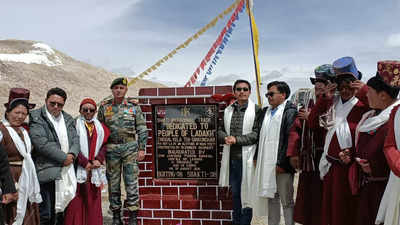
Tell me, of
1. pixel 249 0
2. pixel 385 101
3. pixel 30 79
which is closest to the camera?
pixel 385 101

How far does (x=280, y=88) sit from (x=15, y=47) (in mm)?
56095

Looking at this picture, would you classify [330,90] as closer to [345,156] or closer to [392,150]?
[345,156]

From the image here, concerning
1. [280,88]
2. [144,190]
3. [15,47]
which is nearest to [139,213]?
[144,190]

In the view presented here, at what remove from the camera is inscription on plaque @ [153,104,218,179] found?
15.5 feet

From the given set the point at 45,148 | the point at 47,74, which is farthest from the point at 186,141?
the point at 47,74

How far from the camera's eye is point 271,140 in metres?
3.90

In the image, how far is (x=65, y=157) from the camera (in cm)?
372

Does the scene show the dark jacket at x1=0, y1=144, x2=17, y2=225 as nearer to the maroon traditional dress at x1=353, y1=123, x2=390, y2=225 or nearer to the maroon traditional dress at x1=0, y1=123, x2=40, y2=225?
the maroon traditional dress at x1=0, y1=123, x2=40, y2=225

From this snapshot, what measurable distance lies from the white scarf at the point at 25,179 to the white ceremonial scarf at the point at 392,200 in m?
3.05

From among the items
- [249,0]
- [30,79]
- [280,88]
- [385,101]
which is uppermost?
[30,79]

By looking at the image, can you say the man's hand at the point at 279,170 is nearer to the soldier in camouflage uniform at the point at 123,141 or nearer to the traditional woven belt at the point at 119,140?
the soldier in camouflage uniform at the point at 123,141

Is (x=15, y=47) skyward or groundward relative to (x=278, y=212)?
skyward

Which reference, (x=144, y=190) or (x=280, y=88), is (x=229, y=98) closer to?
(x=280, y=88)

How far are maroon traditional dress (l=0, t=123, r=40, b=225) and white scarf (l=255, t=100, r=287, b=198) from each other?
2.33m
